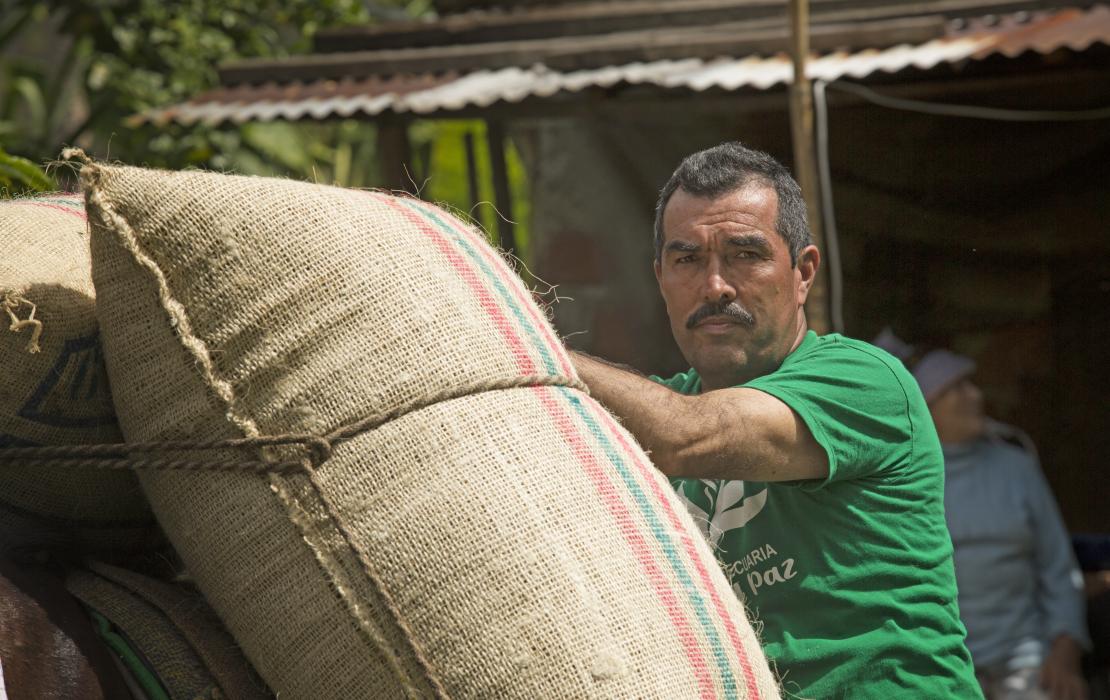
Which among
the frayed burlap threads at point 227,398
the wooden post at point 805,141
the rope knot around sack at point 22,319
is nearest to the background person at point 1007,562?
the wooden post at point 805,141

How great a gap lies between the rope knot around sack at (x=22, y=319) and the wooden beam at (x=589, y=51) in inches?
161

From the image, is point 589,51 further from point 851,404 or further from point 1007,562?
point 851,404

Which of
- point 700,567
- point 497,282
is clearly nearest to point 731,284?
point 497,282

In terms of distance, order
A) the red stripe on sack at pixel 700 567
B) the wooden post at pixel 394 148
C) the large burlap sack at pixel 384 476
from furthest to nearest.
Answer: the wooden post at pixel 394 148 → the red stripe on sack at pixel 700 567 → the large burlap sack at pixel 384 476

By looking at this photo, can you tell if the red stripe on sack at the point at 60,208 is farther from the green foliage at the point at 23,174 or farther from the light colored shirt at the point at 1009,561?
the light colored shirt at the point at 1009,561

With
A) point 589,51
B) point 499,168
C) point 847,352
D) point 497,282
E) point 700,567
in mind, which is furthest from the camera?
point 499,168

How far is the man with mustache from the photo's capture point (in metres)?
2.10

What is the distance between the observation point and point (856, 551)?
7.35 feet

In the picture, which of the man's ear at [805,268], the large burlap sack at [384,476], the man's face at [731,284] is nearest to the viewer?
the large burlap sack at [384,476]

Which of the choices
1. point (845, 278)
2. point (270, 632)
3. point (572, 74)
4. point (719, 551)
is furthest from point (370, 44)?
point (270, 632)

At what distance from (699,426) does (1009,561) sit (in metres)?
3.44

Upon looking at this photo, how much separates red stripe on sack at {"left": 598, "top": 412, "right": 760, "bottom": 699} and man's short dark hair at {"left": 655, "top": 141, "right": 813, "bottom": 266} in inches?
30.8

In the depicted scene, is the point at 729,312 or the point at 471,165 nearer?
the point at 729,312

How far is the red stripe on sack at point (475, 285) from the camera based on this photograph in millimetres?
1816
